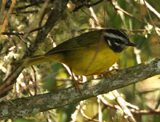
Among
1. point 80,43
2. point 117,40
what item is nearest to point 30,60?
point 80,43

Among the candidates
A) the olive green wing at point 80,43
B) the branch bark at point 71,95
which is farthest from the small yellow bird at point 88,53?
the branch bark at point 71,95

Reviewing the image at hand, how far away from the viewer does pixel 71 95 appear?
2.72 m

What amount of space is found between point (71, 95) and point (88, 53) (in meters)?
0.60

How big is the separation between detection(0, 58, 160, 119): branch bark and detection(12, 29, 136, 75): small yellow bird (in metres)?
0.32

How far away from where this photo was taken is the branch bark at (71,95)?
267cm

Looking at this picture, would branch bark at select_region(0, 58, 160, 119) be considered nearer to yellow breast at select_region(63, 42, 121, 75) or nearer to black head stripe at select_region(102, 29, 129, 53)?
yellow breast at select_region(63, 42, 121, 75)

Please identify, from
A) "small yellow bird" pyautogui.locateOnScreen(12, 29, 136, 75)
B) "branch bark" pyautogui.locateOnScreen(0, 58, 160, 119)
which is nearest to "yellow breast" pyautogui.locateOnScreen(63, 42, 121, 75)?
"small yellow bird" pyautogui.locateOnScreen(12, 29, 136, 75)

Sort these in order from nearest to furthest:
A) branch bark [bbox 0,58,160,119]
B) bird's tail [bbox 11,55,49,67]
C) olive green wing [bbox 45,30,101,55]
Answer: branch bark [bbox 0,58,160,119] < bird's tail [bbox 11,55,49,67] < olive green wing [bbox 45,30,101,55]

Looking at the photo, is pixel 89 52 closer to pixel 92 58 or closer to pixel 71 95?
pixel 92 58

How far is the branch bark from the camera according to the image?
2.67 meters

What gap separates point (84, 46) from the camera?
319 centimetres

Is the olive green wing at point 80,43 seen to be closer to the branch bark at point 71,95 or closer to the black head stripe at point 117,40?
the black head stripe at point 117,40

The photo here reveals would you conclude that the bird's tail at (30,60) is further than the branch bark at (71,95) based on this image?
Yes

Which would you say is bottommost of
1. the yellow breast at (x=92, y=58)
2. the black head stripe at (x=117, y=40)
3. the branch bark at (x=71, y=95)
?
the branch bark at (x=71, y=95)
